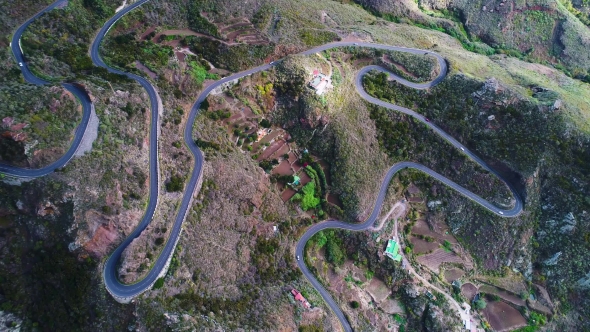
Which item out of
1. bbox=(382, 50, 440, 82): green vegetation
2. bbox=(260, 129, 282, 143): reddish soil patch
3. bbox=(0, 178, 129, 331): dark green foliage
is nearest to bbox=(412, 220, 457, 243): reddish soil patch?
bbox=(382, 50, 440, 82): green vegetation

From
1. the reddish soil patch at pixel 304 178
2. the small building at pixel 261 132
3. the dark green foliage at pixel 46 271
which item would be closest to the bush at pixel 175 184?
the dark green foliage at pixel 46 271

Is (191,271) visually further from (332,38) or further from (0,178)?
(332,38)

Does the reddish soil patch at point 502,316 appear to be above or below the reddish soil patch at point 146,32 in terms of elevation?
below

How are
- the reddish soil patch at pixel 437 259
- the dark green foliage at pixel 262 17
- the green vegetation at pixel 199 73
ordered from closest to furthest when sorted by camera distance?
the green vegetation at pixel 199 73
the reddish soil patch at pixel 437 259
the dark green foliage at pixel 262 17

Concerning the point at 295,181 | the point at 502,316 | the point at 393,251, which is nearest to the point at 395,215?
the point at 393,251

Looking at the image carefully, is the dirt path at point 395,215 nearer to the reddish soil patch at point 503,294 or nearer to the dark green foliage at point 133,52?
the reddish soil patch at point 503,294

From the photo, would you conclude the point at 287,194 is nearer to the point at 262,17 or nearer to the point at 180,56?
the point at 180,56

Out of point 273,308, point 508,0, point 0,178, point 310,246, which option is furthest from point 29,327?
point 508,0

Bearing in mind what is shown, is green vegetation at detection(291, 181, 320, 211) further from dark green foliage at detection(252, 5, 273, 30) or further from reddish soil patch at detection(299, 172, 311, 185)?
dark green foliage at detection(252, 5, 273, 30)
